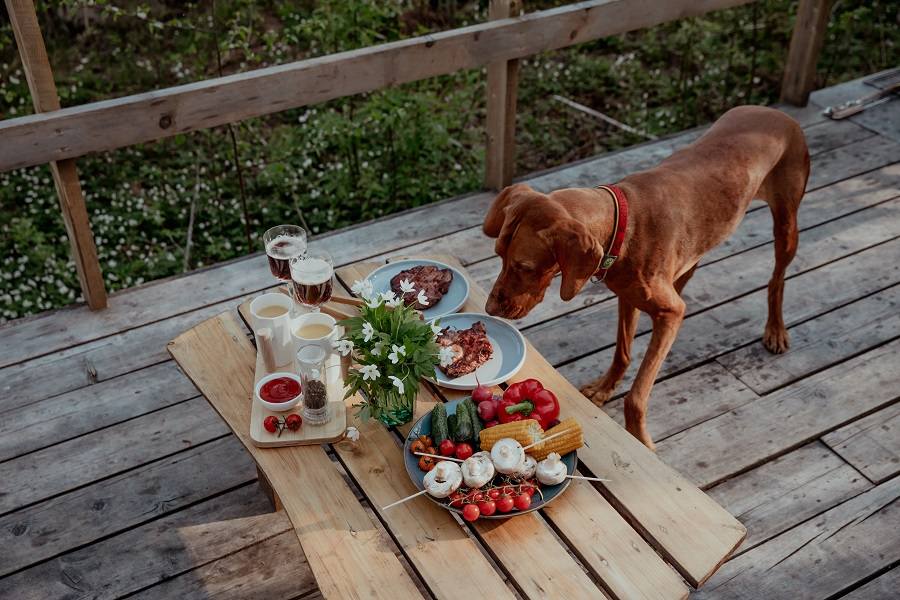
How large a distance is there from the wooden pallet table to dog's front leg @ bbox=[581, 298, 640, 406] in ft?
2.73

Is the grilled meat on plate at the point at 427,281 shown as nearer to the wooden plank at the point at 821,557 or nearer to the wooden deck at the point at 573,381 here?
the wooden deck at the point at 573,381

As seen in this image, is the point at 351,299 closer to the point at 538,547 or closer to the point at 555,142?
the point at 538,547

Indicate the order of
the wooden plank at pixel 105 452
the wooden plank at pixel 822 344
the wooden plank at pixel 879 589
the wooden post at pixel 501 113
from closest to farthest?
the wooden plank at pixel 879 589, the wooden plank at pixel 105 452, the wooden plank at pixel 822 344, the wooden post at pixel 501 113

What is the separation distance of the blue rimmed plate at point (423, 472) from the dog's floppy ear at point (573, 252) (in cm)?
49

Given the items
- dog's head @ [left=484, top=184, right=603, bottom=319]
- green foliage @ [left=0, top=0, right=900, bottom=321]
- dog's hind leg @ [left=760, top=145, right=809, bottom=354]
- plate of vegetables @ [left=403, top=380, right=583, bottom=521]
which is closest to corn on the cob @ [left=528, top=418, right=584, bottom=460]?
plate of vegetables @ [left=403, top=380, right=583, bottom=521]

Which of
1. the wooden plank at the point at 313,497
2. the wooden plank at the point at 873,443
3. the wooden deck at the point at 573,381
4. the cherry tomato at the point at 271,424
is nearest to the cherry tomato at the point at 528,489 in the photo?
the wooden plank at the point at 313,497

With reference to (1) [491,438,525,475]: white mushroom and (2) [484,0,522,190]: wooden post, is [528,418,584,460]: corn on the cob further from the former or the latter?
(2) [484,0,522,190]: wooden post

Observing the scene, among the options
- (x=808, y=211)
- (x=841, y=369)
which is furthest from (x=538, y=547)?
(x=808, y=211)

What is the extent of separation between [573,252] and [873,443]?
1.66 m

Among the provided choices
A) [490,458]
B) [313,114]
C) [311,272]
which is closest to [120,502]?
[311,272]

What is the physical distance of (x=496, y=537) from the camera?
89.0 inches

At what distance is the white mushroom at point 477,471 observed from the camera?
90.1 inches

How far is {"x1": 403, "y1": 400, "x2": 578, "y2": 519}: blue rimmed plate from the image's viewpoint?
2.27 metres

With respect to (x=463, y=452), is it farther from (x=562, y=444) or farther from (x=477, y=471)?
(x=562, y=444)
